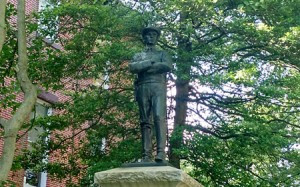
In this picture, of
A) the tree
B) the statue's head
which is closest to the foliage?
the tree

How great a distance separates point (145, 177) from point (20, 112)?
9.39 ft

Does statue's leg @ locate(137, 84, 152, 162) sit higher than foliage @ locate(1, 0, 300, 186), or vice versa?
foliage @ locate(1, 0, 300, 186)

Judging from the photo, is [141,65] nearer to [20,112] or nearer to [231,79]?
[20,112]

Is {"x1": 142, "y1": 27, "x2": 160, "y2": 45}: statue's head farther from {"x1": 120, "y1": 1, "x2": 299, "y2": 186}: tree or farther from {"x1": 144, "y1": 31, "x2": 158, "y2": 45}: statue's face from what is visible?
{"x1": 120, "y1": 1, "x2": 299, "y2": 186}: tree

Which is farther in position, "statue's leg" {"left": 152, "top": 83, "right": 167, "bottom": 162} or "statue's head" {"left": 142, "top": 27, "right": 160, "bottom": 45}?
"statue's head" {"left": 142, "top": 27, "right": 160, "bottom": 45}

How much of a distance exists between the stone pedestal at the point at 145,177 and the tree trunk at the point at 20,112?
1.83m

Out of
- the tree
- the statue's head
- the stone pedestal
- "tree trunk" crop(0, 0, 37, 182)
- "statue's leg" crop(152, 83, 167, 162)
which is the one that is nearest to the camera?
the stone pedestal

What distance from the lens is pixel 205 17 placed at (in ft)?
45.9

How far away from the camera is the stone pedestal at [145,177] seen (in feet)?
25.3

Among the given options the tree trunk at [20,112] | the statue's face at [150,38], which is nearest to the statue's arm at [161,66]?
the statue's face at [150,38]

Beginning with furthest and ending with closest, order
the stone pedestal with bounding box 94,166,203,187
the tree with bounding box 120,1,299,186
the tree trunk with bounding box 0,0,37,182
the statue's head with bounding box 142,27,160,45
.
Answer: the tree with bounding box 120,1,299,186 < the tree trunk with bounding box 0,0,37,182 < the statue's head with bounding box 142,27,160,45 < the stone pedestal with bounding box 94,166,203,187

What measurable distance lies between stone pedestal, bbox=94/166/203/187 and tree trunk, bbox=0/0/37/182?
183cm

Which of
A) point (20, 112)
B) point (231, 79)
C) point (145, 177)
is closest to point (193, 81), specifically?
point (231, 79)

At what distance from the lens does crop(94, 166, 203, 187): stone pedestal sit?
7.71 meters
